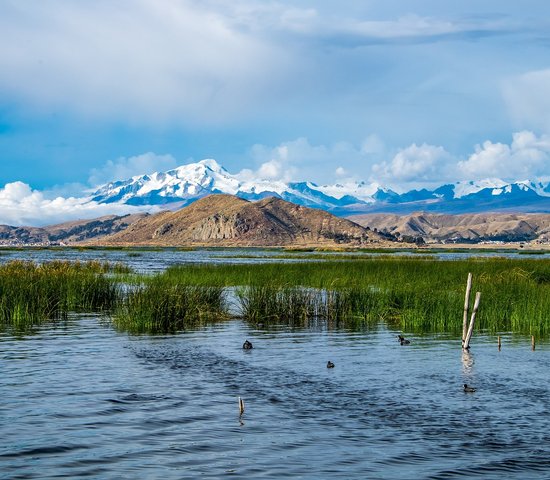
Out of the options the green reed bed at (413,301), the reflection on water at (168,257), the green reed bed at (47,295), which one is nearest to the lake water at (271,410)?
the green reed bed at (413,301)

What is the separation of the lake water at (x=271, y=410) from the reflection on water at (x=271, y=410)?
0.16ft

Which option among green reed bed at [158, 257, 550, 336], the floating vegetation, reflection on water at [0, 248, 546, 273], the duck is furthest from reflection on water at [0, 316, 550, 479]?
reflection on water at [0, 248, 546, 273]

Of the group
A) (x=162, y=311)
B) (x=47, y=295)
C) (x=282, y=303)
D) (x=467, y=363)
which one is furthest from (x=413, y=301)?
(x=47, y=295)

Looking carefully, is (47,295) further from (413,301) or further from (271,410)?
(271,410)

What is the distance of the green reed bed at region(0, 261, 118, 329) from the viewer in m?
34.0

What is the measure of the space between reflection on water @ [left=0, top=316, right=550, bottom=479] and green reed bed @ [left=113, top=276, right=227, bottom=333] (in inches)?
165

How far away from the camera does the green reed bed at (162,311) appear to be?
32812mm

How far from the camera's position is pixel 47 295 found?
3638 centimetres

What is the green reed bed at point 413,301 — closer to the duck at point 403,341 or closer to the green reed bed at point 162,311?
the green reed bed at point 162,311

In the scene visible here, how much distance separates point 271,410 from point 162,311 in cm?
1608

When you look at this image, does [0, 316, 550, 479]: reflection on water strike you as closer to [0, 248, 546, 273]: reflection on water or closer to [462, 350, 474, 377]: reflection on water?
[462, 350, 474, 377]: reflection on water

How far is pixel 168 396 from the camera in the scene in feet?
63.6

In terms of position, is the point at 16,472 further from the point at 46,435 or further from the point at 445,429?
the point at 445,429

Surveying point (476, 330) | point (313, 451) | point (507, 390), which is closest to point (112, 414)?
point (313, 451)
